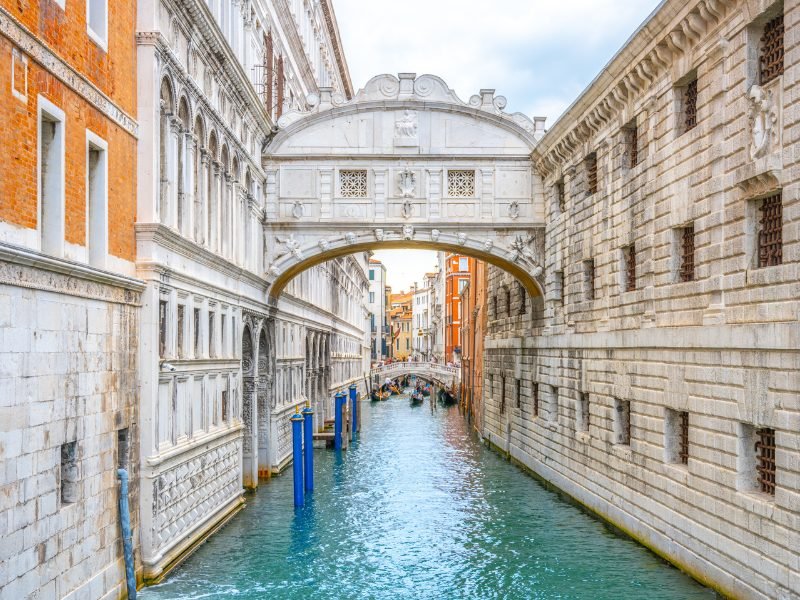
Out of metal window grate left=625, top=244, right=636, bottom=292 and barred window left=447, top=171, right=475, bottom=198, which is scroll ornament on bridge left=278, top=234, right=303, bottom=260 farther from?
metal window grate left=625, top=244, right=636, bottom=292

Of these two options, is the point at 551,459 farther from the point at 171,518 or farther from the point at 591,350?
the point at 171,518

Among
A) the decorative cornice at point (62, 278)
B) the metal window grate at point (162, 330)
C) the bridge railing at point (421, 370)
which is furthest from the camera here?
the bridge railing at point (421, 370)

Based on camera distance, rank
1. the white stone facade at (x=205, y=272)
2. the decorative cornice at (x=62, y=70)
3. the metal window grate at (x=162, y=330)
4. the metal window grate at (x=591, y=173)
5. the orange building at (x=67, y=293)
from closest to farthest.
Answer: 1. the decorative cornice at (x=62, y=70)
2. the orange building at (x=67, y=293)
3. the white stone facade at (x=205, y=272)
4. the metal window grate at (x=162, y=330)
5. the metal window grate at (x=591, y=173)

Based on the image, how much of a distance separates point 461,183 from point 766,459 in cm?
1207

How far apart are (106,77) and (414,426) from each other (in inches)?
1174

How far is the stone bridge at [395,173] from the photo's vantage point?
2181 centimetres

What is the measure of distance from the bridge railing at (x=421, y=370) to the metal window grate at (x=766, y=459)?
44522 millimetres

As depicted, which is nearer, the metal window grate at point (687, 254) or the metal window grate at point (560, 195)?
the metal window grate at point (687, 254)

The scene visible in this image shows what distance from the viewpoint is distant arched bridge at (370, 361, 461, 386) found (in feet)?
192

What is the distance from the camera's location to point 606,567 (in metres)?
14.0

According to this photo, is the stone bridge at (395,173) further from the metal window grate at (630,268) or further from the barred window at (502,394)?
the barred window at (502,394)

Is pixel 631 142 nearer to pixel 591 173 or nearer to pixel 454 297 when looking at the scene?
pixel 591 173

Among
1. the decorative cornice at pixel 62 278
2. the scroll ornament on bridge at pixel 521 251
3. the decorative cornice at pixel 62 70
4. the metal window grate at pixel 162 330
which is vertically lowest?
the metal window grate at pixel 162 330

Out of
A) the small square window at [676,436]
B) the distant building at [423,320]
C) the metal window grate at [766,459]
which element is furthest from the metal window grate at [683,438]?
Answer: the distant building at [423,320]
